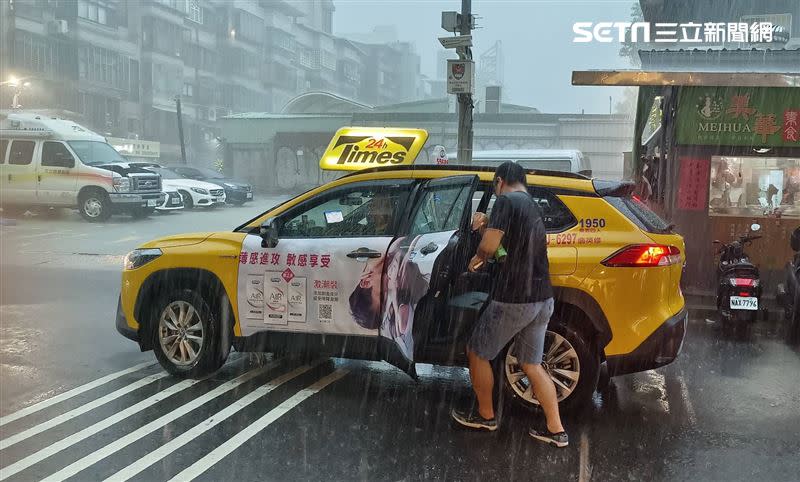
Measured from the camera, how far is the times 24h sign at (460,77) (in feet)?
40.6

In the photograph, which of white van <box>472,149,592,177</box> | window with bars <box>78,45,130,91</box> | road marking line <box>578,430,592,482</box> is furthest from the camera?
window with bars <box>78,45,130,91</box>

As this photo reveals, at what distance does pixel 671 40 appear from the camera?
16250 mm

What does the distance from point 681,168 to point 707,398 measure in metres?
5.83

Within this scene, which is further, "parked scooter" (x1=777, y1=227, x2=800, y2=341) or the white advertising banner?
"parked scooter" (x1=777, y1=227, x2=800, y2=341)

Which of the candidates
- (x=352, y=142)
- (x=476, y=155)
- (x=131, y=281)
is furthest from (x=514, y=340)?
(x=476, y=155)

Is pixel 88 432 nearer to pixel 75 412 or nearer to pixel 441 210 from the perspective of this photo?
pixel 75 412

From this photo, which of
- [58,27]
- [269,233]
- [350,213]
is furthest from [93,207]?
[58,27]

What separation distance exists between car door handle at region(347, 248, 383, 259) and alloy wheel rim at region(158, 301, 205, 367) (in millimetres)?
1399

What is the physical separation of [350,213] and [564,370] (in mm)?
1950

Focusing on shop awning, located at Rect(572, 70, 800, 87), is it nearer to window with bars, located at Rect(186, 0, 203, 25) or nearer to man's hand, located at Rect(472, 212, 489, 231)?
man's hand, located at Rect(472, 212, 489, 231)

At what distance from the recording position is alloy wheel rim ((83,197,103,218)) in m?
19.5

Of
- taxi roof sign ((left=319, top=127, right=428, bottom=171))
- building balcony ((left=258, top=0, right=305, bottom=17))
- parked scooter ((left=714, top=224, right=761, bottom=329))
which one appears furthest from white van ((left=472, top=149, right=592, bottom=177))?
building balcony ((left=258, top=0, right=305, bottom=17))

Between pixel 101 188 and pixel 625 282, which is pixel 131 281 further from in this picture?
pixel 101 188

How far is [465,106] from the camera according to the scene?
1301 centimetres
